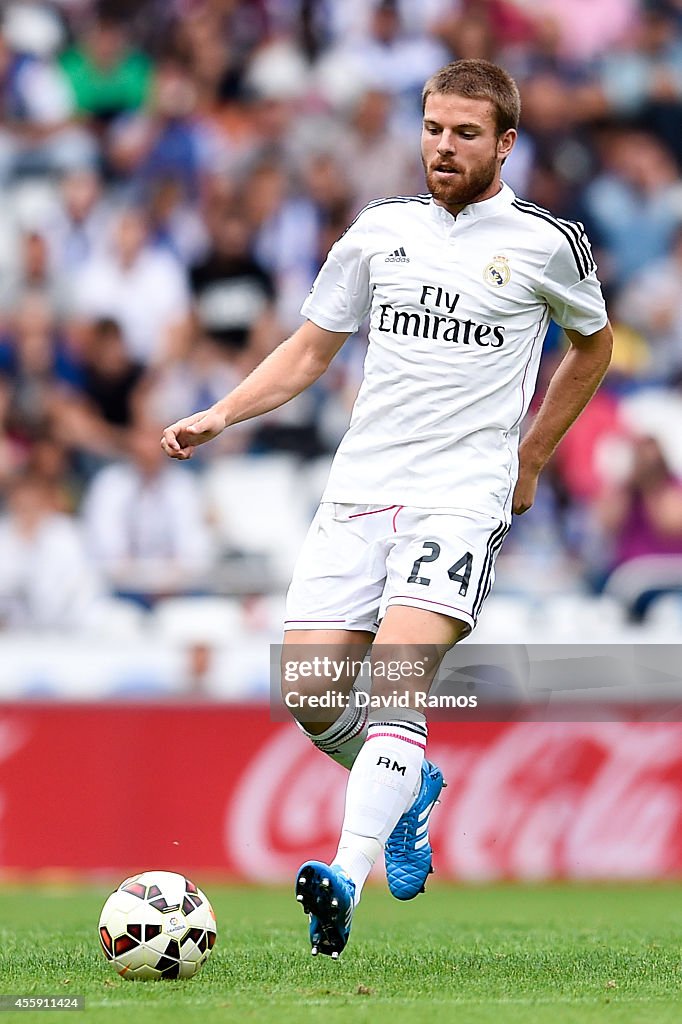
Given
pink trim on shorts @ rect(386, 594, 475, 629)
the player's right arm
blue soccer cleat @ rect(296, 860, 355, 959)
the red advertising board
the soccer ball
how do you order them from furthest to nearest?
1. the red advertising board
2. the player's right arm
3. pink trim on shorts @ rect(386, 594, 475, 629)
4. the soccer ball
5. blue soccer cleat @ rect(296, 860, 355, 959)

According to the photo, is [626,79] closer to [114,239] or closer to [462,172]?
[114,239]

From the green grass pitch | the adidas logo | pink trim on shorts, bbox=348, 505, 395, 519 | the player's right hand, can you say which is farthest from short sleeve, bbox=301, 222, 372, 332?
the green grass pitch

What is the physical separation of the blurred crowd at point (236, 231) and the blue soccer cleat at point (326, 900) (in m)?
6.36

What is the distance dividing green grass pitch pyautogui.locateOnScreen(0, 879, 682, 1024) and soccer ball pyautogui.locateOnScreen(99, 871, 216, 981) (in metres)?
0.07

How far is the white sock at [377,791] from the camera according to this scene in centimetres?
509

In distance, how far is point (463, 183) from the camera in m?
5.35

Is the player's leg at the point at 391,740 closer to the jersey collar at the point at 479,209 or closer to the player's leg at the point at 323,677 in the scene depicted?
the player's leg at the point at 323,677

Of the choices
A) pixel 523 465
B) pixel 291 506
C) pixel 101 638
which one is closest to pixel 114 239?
pixel 291 506

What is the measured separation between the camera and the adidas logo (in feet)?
18.0

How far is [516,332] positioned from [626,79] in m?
10.3

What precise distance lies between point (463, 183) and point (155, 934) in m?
2.49

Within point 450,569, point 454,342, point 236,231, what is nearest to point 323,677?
point 450,569

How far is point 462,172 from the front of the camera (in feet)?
17.5

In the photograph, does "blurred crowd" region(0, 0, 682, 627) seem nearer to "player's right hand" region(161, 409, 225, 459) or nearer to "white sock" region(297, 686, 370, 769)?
"white sock" region(297, 686, 370, 769)
